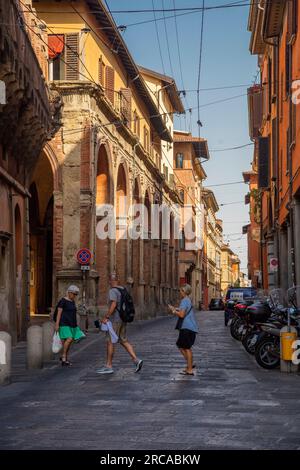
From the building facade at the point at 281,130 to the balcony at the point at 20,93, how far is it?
7.09 m

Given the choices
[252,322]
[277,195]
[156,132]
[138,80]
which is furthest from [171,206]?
[252,322]

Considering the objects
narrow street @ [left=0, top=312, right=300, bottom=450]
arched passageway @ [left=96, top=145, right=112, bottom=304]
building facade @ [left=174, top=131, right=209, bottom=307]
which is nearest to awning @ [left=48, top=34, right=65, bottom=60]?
arched passageway @ [left=96, top=145, right=112, bottom=304]

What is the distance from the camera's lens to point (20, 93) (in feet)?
57.3

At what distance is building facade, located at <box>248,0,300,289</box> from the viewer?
74.8ft

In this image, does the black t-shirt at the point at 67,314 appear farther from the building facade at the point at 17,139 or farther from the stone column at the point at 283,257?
the stone column at the point at 283,257

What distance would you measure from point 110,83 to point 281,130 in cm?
774

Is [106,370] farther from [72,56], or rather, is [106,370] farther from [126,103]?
[126,103]

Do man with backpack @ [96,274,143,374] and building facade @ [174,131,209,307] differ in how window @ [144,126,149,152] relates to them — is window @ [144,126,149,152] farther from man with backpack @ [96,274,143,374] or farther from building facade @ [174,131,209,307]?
man with backpack @ [96,274,143,374]

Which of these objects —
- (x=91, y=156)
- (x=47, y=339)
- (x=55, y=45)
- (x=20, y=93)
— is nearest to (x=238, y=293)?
(x=91, y=156)

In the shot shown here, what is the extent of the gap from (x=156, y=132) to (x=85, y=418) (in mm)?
41308

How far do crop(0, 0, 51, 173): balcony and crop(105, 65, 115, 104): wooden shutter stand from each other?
34.4 ft

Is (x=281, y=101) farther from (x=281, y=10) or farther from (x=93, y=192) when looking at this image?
(x=93, y=192)

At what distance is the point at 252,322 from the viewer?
16062 millimetres

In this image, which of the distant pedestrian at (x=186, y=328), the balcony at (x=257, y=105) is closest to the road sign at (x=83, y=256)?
the distant pedestrian at (x=186, y=328)
